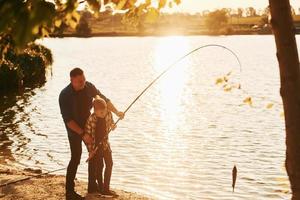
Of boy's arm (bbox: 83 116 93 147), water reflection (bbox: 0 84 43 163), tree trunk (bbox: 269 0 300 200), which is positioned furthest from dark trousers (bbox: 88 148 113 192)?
water reflection (bbox: 0 84 43 163)

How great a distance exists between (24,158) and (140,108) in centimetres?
1435

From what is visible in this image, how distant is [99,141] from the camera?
9.72 meters

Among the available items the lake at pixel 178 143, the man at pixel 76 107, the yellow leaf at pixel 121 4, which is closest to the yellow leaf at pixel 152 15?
the yellow leaf at pixel 121 4

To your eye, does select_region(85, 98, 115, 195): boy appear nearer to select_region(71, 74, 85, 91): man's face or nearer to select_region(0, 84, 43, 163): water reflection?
select_region(71, 74, 85, 91): man's face

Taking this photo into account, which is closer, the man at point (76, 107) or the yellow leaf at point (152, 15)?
the yellow leaf at point (152, 15)

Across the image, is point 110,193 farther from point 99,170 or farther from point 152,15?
point 152,15

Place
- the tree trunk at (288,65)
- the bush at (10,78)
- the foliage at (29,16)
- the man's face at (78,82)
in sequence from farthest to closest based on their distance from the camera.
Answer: the bush at (10,78) → the man's face at (78,82) → the tree trunk at (288,65) → the foliage at (29,16)

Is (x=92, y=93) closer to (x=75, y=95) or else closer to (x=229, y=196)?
(x=75, y=95)

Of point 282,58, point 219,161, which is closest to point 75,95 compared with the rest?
point 282,58

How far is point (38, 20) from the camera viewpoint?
2.64 meters

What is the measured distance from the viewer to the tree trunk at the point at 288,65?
14.1 feet

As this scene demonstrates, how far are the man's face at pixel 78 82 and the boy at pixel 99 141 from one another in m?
0.41

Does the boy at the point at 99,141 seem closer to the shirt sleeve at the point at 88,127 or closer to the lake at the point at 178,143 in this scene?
the shirt sleeve at the point at 88,127

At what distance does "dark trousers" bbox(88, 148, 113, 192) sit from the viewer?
991 cm
